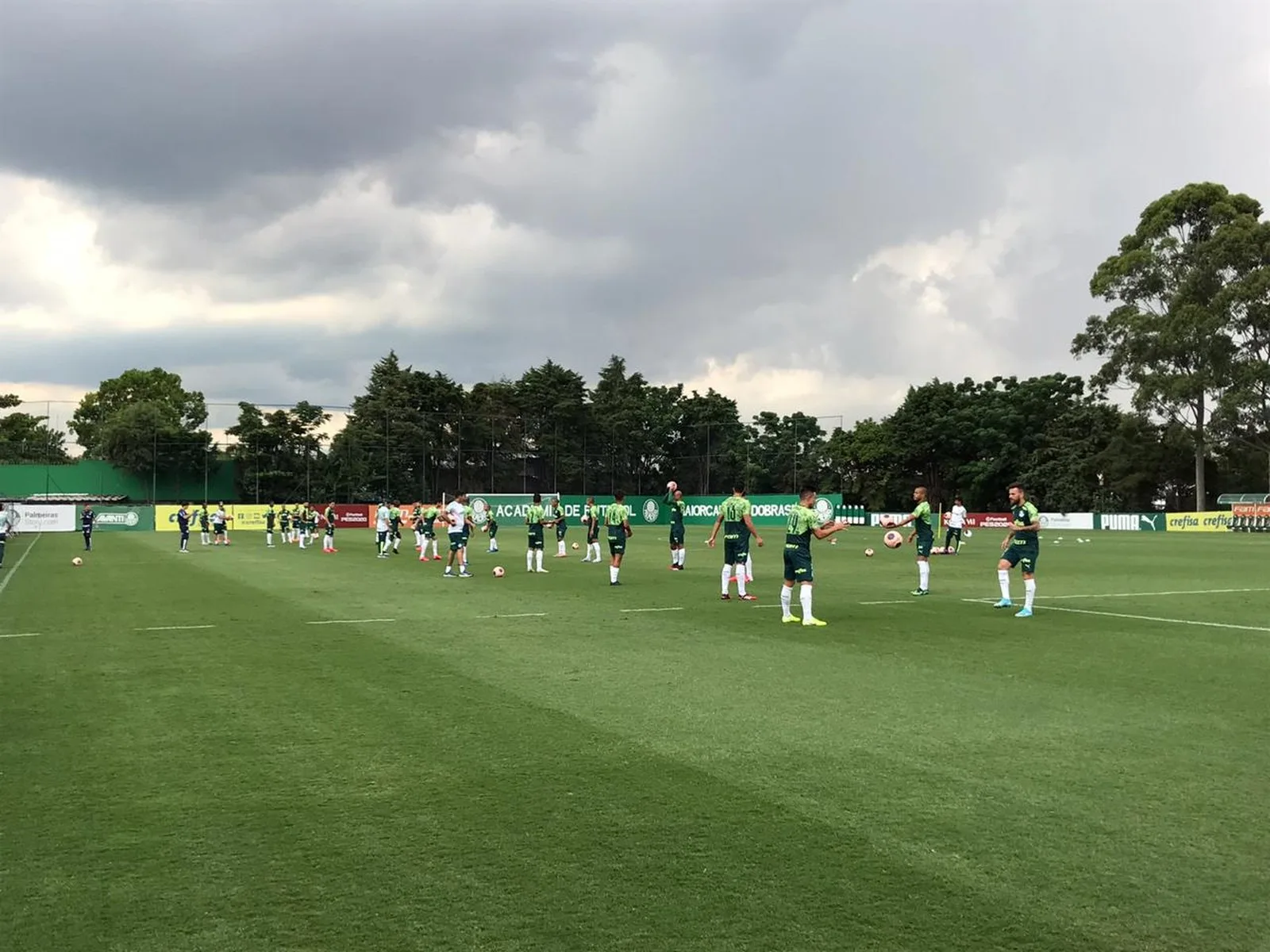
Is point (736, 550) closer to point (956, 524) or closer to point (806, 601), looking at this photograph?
point (806, 601)

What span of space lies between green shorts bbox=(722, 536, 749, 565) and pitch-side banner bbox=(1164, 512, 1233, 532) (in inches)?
1972

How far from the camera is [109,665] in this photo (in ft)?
37.0

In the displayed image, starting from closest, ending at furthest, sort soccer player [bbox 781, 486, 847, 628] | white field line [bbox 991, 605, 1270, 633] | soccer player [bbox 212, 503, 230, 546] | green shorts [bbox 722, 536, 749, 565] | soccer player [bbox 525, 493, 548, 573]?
1. white field line [bbox 991, 605, 1270, 633]
2. soccer player [bbox 781, 486, 847, 628]
3. green shorts [bbox 722, 536, 749, 565]
4. soccer player [bbox 525, 493, 548, 573]
5. soccer player [bbox 212, 503, 230, 546]

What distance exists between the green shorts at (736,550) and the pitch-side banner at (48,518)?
52202 millimetres

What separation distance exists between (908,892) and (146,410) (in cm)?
7340

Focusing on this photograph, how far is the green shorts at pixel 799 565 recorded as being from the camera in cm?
1464

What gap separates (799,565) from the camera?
14.7m

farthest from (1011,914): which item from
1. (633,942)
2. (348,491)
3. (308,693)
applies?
(348,491)

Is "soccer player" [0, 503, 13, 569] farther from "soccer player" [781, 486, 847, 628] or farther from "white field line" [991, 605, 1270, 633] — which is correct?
"white field line" [991, 605, 1270, 633]

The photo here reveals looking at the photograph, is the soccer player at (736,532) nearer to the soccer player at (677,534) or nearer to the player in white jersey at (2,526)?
the soccer player at (677,534)

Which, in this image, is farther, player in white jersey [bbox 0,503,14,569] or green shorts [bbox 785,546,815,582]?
player in white jersey [bbox 0,503,14,569]

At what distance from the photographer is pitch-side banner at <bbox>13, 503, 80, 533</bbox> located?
59.3 meters

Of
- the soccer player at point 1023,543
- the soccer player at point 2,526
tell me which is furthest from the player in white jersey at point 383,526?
the soccer player at point 1023,543

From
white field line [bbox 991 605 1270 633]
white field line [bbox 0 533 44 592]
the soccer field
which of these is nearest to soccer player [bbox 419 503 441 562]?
white field line [bbox 0 533 44 592]
